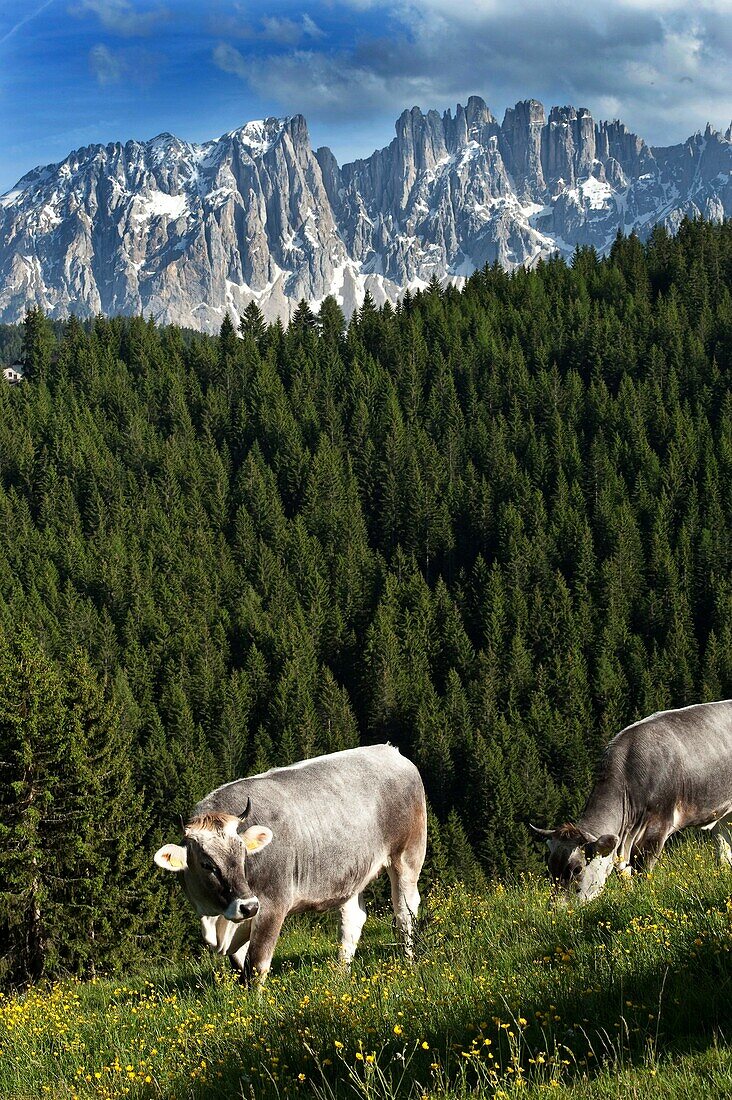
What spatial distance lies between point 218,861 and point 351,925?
9.64 ft

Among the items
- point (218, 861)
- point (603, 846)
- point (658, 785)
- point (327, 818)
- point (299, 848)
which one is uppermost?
point (218, 861)

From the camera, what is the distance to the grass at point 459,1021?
630 cm

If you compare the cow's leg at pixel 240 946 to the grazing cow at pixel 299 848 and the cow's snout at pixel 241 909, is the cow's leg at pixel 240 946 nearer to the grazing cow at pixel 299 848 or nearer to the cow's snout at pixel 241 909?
the grazing cow at pixel 299 848

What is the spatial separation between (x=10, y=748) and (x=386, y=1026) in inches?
1268

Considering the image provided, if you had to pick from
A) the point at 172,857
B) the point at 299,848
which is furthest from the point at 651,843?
the point at 172,857

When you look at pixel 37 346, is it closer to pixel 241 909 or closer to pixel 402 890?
pixel 402 890

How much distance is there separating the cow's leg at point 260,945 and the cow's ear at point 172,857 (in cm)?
116

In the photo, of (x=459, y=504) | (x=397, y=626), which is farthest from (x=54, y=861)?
(x=459, y=504)

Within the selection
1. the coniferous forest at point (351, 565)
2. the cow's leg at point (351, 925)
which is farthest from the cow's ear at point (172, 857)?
the coniferous forest at point (351, 565)

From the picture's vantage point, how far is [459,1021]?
7461 millimetres

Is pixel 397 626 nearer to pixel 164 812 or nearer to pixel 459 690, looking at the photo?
pixel 459 690

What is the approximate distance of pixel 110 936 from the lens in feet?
127

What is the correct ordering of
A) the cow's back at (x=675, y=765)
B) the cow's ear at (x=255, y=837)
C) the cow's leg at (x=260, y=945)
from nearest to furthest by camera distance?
the cow's ear at (x=255, y=837)
the cow's leg at (x=260, y=945)
the cow's back at (x=675, y=765)

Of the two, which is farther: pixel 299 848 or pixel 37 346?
pixel 37 346
